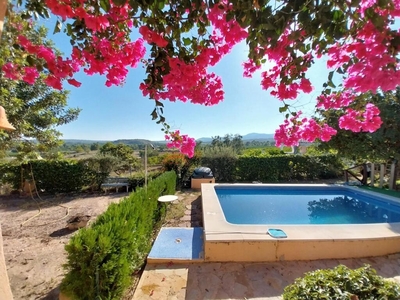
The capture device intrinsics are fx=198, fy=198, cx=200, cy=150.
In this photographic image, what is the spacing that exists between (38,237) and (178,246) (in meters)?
4.14

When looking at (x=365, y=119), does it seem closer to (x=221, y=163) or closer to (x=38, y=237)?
(x=38, y=237)

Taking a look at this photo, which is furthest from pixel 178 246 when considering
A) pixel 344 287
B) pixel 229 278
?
pixel 344 287

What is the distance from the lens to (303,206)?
8930mm

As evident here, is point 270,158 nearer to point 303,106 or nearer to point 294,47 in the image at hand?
point 303,106

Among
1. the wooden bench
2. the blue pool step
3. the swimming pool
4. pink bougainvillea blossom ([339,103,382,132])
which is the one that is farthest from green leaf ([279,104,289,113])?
the wooden bench

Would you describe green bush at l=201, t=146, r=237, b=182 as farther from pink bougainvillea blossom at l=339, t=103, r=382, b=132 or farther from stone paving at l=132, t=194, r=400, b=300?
pink bougainvillea blossom at l=339, t=103, r=382, b=132

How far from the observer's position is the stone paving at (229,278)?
3.21m

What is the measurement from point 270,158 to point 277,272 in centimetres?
1039

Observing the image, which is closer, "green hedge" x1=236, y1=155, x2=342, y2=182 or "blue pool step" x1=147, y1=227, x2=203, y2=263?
"blue pool step" x1=147, y1=227, x2=203, y2=263

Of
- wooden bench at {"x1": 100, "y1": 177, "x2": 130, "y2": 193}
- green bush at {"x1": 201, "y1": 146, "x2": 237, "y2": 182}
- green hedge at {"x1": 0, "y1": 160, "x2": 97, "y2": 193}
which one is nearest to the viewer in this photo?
green hedge at {"x1": 0, "y1": 160, "x2": 97, "y2": 193}

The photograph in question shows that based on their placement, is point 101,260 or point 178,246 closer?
point 101,260

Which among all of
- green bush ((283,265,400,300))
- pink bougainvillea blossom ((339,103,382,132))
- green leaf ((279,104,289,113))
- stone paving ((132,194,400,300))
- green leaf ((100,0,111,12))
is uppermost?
green leaf ((100,0,111,12))

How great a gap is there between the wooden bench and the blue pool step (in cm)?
650

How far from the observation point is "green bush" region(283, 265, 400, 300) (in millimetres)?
1734
